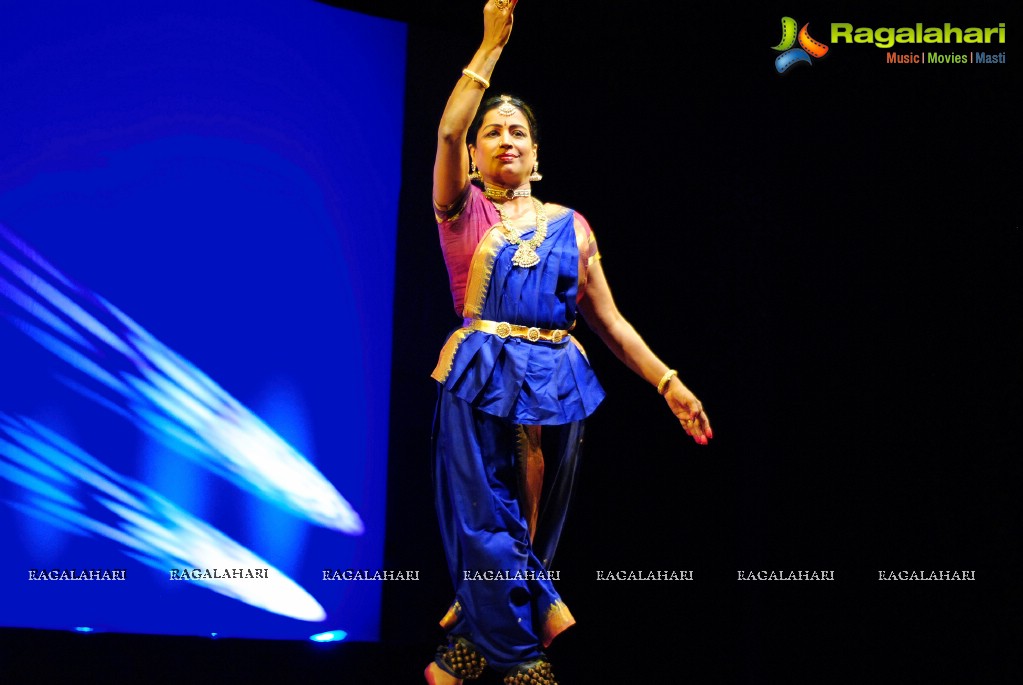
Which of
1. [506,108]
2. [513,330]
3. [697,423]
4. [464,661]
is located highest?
[506,108]

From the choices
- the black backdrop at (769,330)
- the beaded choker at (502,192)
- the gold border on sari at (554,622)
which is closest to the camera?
the gold border on sari at (554,622)

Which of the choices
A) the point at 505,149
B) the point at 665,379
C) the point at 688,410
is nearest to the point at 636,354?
the point at 665,379

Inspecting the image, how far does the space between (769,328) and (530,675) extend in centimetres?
152

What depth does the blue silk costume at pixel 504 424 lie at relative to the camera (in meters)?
2.71

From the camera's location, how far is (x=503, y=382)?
280 centimetres

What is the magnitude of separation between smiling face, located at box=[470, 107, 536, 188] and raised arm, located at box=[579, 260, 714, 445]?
0.34 meters

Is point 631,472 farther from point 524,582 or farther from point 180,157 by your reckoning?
point 180,157

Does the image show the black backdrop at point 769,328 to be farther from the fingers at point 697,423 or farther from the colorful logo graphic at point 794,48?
the fingers at point 697,423

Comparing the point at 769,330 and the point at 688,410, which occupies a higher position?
the point at 769,330

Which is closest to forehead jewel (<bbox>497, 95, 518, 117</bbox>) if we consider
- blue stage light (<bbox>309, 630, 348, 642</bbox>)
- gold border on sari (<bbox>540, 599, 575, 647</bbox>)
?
gold border on sari (<bbox>540, 599, 575, 647</bbox>)

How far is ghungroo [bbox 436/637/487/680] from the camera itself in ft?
9.12

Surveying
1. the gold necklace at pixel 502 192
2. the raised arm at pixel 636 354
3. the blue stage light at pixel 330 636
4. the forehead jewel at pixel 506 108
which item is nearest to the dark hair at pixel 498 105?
the forehead jewel at pixel 506 108

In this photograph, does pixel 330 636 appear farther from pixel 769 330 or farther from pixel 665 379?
pixel 769 330

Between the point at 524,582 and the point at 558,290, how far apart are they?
786mm
